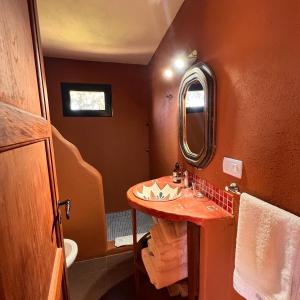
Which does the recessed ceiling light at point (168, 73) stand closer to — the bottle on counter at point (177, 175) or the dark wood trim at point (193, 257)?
the bottle on counter at point (177, 175)

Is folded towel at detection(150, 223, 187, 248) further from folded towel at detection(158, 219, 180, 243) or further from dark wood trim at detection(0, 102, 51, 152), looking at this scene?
dark wood trim at detection(0, 102, 51, 152)

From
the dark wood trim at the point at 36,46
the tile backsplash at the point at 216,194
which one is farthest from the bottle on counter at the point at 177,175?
the dark wood trim at the point at 36,46

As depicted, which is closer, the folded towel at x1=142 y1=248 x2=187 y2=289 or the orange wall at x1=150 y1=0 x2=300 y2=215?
the orange wall at x1=150 y1=0 x2=300 y2=215

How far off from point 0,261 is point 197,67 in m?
1.46

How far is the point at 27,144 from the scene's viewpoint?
2.00ft

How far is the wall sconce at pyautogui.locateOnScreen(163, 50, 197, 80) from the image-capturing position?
1.48 meters

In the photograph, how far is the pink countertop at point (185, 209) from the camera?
1133 mm

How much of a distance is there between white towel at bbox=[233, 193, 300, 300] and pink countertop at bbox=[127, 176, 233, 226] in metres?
0.20

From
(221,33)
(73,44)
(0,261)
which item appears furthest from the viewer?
(73,44)

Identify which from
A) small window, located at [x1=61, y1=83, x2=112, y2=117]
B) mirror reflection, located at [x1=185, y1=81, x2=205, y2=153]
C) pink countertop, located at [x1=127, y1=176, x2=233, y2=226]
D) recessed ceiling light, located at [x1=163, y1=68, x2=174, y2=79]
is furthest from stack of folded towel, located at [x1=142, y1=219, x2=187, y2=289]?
small window, located at [x1=61, y1=83, x2=112, y2=117]

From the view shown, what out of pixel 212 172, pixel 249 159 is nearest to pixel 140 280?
pixel 212 172

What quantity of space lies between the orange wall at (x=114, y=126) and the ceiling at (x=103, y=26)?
25cm

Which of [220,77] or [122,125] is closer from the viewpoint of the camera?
[220,77]

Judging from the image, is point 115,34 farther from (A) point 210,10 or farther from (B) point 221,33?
(B) point 221,33
